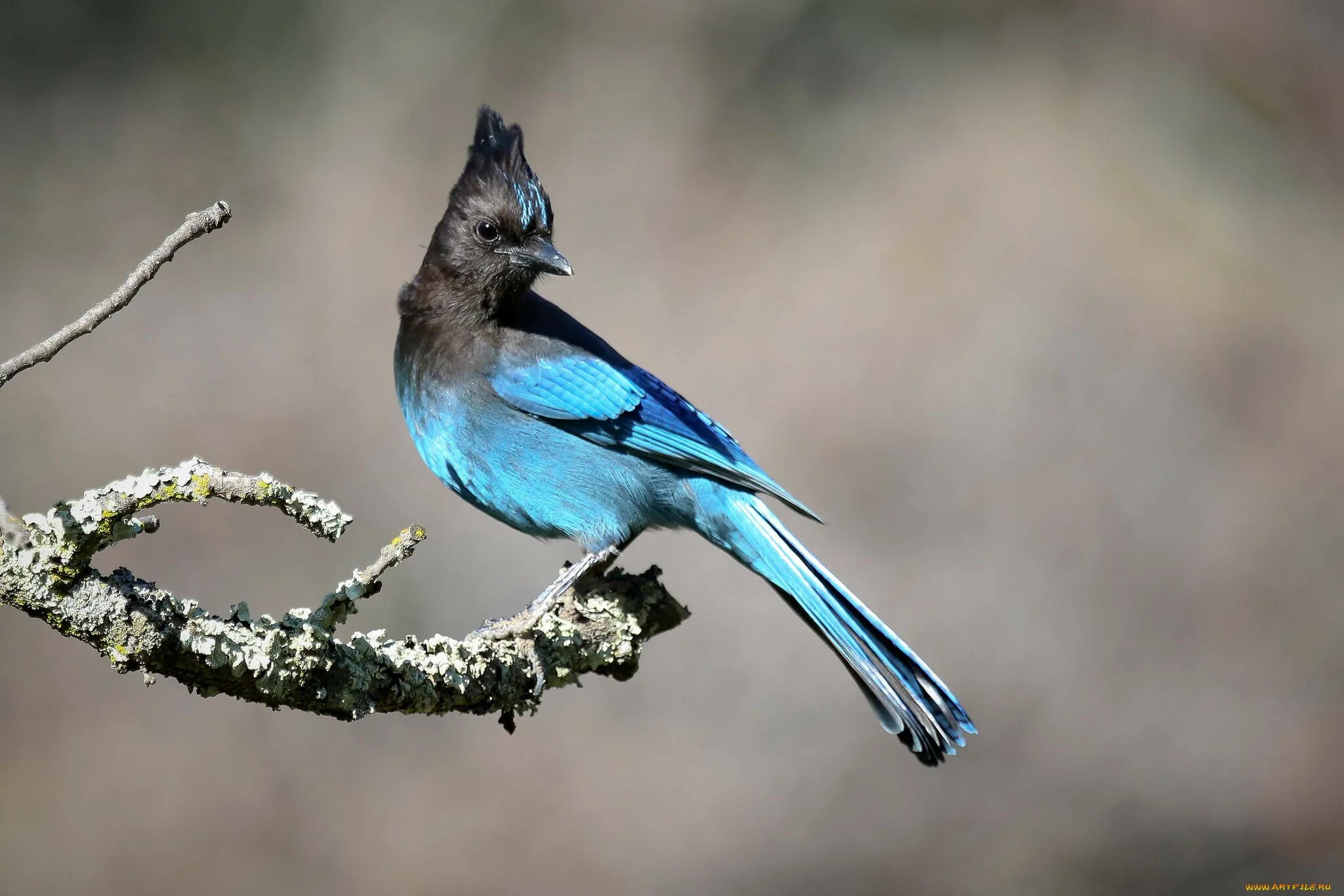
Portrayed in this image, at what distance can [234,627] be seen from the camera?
213 centimetres

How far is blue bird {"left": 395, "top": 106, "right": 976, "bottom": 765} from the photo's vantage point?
374 centimetres

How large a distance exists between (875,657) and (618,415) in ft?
3.24

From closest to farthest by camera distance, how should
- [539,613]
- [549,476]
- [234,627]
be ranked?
[234,627], [539,613], [549,476]

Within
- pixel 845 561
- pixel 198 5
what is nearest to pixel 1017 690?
pixel 845 561

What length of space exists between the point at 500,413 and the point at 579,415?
23 centimetres

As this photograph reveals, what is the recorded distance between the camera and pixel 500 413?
3.78 metres

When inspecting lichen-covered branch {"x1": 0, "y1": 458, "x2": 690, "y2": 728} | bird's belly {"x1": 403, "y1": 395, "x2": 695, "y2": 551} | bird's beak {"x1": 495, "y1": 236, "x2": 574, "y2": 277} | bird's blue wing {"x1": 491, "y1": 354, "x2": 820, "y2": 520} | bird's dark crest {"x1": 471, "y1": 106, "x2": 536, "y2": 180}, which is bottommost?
lichen-covered branch {"x1": 0, "y1": 458, "x2": 690, "y2": 728}

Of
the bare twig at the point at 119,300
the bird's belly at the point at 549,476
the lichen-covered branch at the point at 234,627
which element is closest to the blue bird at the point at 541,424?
the bird's belly at the point at 549,476

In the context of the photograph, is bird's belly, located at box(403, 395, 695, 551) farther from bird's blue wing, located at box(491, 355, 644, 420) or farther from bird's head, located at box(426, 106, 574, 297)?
bird's head, located at box(426, 106, 574, 297)

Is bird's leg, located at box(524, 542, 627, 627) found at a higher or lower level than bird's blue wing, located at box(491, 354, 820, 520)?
lower

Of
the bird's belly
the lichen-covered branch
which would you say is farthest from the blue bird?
the lichen-covered branch

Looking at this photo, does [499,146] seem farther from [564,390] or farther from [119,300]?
[119,300]

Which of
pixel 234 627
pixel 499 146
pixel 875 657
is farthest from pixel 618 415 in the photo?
pixel 234 627

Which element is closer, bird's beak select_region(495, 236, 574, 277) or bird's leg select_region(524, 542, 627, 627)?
bird's leg select_region(524, 542, 627, 627)
